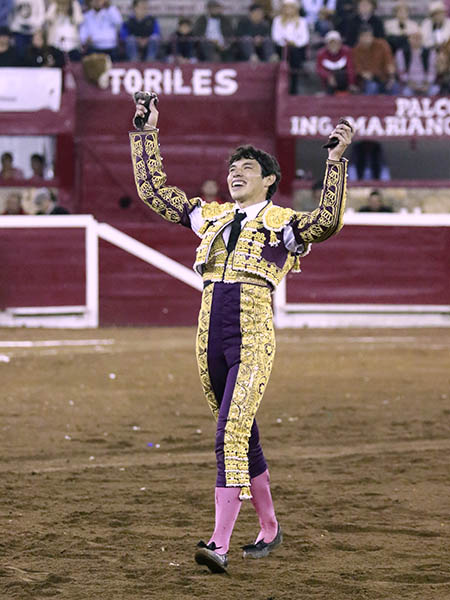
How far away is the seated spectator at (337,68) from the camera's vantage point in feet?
48.8

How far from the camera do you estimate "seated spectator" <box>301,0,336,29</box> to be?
51.7 ft

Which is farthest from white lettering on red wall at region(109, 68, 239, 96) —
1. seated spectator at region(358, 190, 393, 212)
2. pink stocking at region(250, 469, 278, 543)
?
pink stocking at region(250, 469, 278, 543)

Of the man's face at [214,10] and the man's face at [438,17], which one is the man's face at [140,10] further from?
the man's face at [438,17]

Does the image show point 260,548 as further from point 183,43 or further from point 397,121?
point 183,43

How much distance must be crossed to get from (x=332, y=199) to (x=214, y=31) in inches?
479

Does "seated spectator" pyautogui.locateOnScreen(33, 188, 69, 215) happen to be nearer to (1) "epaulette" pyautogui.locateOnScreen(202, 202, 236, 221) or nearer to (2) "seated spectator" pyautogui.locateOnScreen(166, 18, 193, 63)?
(2) "seated spectator" pyautogui.locateOnScreen(166, 18, 193, 63)

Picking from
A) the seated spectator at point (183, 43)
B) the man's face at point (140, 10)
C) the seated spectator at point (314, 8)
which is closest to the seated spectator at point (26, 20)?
the man's face at point (140, 10)

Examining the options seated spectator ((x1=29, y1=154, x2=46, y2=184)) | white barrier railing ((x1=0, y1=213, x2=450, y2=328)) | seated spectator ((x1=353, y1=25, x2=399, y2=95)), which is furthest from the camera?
seated spectator ((x1=353, y1=25, x2=399, y2=95))

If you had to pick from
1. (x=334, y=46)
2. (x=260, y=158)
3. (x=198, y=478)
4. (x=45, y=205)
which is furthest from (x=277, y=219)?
(x=334, y=46)

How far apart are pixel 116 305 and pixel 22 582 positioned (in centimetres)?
1041

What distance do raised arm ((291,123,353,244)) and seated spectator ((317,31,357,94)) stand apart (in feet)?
37.0

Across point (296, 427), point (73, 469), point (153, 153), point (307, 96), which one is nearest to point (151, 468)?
point (73, 469)

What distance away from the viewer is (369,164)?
50.1 ft

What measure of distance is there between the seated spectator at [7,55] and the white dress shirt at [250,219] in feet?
36.3
